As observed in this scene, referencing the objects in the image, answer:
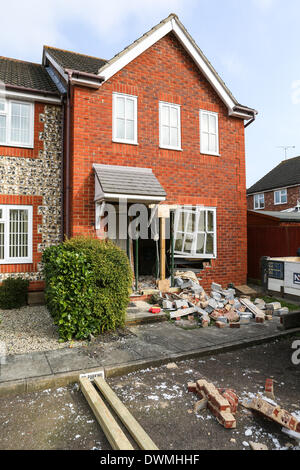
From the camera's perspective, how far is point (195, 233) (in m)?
10.1

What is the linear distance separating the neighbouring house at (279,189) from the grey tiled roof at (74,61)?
19009 mm

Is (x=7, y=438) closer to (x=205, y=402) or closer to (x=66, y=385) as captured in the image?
(x=66, y=385)

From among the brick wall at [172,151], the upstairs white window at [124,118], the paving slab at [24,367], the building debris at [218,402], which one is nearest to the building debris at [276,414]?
A: the building debris at [218,402]

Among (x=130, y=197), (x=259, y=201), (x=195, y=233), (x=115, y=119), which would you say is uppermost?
(x=259, y=201)

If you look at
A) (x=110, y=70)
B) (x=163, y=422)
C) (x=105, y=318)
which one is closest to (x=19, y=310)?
(x=105, y=318)

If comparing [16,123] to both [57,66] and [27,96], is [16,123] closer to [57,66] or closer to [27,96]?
[27,96]

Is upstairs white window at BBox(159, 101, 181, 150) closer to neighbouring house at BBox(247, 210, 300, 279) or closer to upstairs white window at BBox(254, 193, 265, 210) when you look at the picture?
neighbouring house at BBox(247, 210, 300, 279)

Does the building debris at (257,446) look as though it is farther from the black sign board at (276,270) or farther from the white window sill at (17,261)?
the white window sill at (17,261)

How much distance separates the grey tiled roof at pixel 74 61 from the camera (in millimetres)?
9134

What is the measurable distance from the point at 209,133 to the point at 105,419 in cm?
944

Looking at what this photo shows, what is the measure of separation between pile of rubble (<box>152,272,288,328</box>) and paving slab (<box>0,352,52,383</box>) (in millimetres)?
3236

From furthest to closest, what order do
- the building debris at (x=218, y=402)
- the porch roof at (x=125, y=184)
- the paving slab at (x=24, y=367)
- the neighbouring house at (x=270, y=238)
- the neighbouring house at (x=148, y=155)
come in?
the neighbouring house at (x=270, y=238), the neighbouring house at (x=148, y=155), the porch roof at (x=125, y=184), the paving slab at (x=24, y=367), the building debris at (x=218, y=402)

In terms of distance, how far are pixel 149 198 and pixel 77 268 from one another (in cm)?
322

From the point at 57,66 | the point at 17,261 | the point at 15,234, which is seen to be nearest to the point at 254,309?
the point at 17,261
